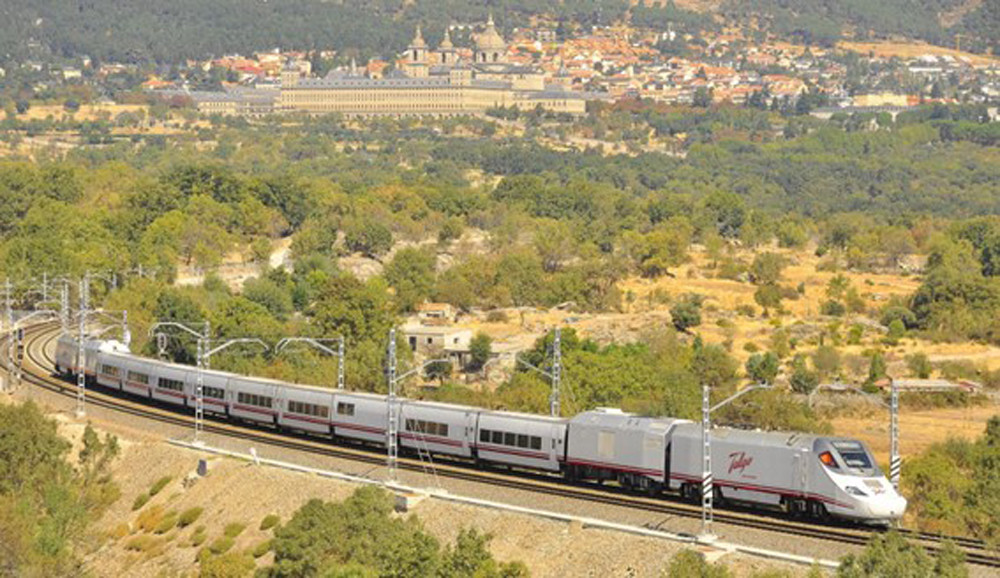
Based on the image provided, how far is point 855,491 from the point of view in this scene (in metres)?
40.0

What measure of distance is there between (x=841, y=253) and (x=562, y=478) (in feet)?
300

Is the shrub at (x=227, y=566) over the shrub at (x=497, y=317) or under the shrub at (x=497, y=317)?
over

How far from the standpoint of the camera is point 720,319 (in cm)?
10175

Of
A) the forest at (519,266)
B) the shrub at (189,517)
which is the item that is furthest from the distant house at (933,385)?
the shrub at (189,517)

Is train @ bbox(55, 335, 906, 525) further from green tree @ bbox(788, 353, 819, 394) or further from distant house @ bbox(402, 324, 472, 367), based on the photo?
green tree @ bbox(788, 353, 819, 394)

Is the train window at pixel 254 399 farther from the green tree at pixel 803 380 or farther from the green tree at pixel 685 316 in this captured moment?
the green tree at pixel 685 316

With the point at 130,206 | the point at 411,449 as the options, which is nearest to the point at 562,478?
the point at 411,449

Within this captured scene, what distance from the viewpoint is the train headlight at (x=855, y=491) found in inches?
1574

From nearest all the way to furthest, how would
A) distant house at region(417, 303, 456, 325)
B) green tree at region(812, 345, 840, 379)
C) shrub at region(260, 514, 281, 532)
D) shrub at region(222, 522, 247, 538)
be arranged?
shrub at region(260, 514, 281, 532) < shrub at region(222, 522, 247, 538) < green tree at region(812, 345, 840, 379) < distant house at region(417, 303, 456, 325)

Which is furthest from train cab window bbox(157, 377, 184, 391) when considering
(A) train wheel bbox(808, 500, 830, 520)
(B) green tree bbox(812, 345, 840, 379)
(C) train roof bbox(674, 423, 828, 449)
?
(B) green tree bbox(812, 345, 840, 379)

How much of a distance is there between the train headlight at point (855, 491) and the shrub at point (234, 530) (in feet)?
52.6

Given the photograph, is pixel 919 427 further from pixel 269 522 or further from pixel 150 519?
pixel 269 522

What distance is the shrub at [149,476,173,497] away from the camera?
2089 inches

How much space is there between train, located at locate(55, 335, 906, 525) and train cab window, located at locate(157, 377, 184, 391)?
156 cm
